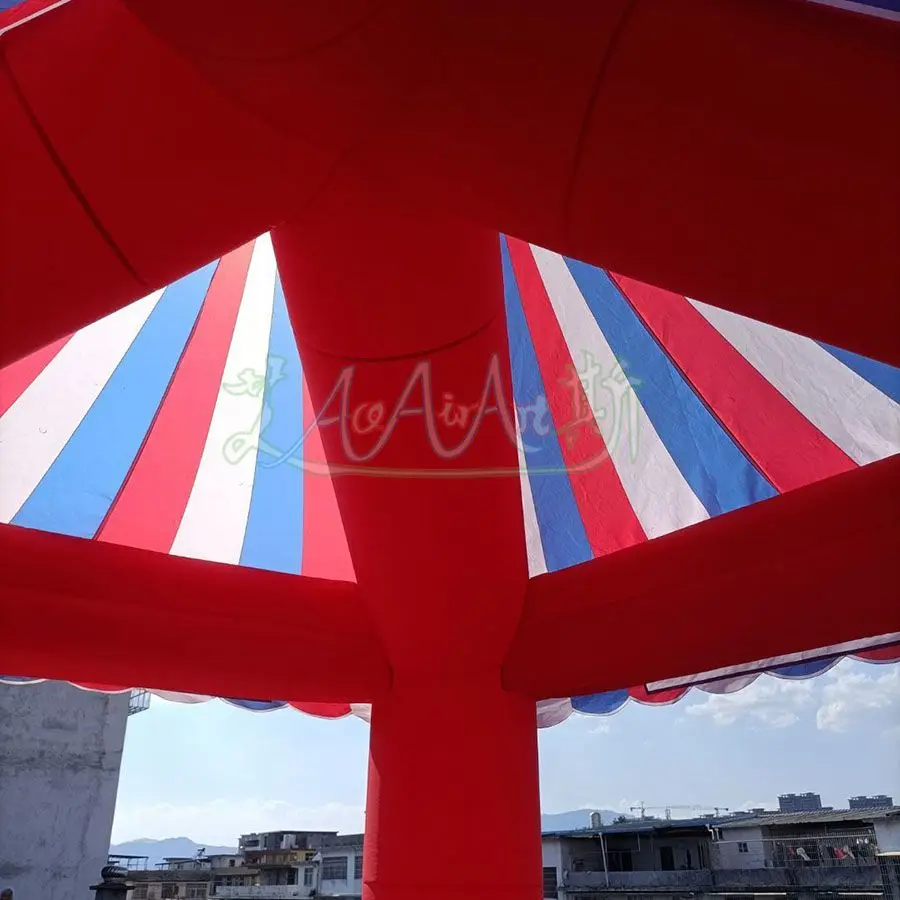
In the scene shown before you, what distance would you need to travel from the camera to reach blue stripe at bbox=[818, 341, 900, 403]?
303cm

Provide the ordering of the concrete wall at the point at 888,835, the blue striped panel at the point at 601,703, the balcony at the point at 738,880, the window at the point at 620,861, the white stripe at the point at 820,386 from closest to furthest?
1. the white stripe at the point at 820,386
2. the blue striped panel at the point at 601,703
3. the balcony at the point at 738,880
4. the concrete wall at the point at 888,835
5. the window at the point at 620,861

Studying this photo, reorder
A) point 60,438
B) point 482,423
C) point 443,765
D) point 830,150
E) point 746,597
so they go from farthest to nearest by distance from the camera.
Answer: point 60,438 < point 443,765 < point 482,423 < point 746,597 < point 830,150

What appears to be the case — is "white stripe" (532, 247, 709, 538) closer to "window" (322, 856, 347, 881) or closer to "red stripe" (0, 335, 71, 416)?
"red stripe" (0, 335, 71, 416)

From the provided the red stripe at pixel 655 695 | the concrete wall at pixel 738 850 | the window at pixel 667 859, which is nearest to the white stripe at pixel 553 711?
the red stripe at pixel 655 695

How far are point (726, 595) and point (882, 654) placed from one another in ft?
4.60

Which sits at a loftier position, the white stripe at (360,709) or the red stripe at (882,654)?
the red stripe at (882,654)

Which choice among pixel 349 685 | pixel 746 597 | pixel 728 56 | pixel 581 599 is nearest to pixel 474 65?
pixel 728 56

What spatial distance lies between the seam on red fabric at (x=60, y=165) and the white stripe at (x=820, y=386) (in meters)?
2.26

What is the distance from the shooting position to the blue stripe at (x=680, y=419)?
333 cm

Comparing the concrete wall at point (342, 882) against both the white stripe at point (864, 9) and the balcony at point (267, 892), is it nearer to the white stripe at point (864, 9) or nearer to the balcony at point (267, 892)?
the balcony at point (267, 892)

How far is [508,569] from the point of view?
2.61 metres

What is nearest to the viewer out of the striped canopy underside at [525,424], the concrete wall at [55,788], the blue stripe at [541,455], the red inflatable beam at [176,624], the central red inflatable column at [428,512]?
the central red inflatable column at [428,512]

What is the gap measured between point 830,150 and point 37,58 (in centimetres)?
123

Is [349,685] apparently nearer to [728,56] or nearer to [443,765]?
[443,765]
